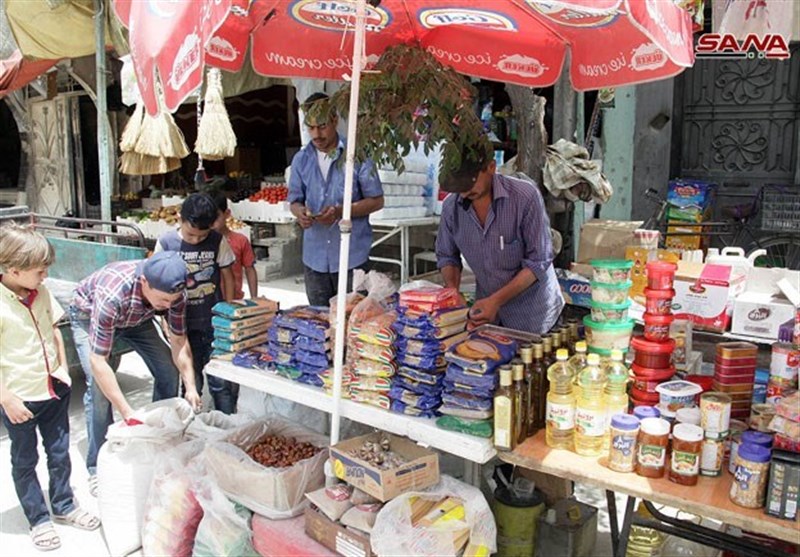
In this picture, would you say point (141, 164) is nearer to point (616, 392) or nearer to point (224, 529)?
point (224, 529)

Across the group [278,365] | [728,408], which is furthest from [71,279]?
[728,408]

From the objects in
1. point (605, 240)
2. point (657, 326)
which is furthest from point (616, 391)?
point (605, 240)

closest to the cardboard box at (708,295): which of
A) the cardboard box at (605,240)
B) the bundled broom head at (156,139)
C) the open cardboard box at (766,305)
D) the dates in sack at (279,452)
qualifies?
the open cardboard box at (766,305)

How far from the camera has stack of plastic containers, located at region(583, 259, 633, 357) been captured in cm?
272

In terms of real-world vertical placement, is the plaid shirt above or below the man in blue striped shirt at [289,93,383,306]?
below

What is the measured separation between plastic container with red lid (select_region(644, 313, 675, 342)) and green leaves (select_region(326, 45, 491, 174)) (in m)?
1.10

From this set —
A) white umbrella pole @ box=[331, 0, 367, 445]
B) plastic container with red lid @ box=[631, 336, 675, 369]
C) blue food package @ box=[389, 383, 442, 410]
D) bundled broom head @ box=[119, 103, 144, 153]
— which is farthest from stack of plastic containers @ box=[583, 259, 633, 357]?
bundled broom head @ box=[119, 103, 144, 153]

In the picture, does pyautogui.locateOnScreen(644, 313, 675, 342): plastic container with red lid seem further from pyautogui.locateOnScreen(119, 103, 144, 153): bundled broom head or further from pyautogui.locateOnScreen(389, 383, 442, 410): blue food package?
pyautogui.locateOnScreen(119, 103, 144, 153): bundled broom head

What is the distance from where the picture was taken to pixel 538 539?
322 centimetres

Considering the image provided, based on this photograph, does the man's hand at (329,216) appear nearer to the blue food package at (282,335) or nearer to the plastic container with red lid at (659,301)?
the blue food package at (282,335)

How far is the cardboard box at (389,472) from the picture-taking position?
2678 millimetres

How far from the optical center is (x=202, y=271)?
4.18 metres

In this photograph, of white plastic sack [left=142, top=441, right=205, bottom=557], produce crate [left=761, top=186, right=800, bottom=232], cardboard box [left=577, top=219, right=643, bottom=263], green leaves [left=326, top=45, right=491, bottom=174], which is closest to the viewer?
green leaves [left=326, top=45, right=491, bottom=174]

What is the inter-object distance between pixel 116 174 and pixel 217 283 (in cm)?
897
